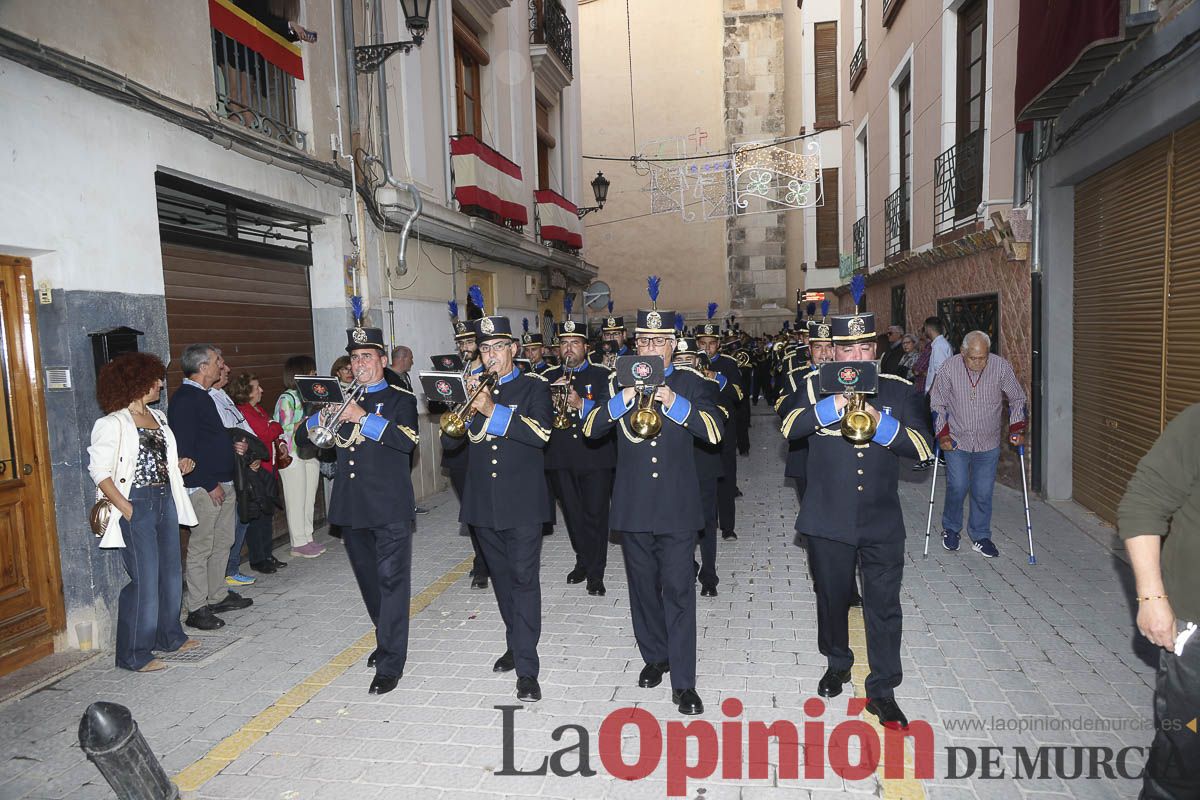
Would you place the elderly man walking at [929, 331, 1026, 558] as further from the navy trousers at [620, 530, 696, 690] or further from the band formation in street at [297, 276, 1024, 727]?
the navy trousers at [620, 530, 696, 690]

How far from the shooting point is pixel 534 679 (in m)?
4.61

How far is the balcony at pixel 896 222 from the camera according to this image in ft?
49.7

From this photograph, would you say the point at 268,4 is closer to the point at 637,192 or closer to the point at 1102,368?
the point at 1102,368

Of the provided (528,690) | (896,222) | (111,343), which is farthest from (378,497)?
(896,222)

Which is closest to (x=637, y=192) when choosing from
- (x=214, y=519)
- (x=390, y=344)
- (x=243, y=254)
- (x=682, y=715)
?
(x=390, y=344)

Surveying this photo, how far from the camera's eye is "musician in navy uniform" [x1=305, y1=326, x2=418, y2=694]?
15.7ft

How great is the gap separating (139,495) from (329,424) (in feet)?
5.18

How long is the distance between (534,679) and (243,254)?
5762 mm

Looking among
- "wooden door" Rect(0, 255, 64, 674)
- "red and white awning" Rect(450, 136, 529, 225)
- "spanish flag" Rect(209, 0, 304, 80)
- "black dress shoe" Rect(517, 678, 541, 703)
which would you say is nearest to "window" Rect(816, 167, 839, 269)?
"red and white awning" Rect(450, 136, 529, 225)

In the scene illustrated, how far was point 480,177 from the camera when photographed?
1212 centimetres

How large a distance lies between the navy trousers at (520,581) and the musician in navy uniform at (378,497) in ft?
1.87

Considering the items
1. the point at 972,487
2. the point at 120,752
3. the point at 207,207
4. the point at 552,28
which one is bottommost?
the point at 120,752

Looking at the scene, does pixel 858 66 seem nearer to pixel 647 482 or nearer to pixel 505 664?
pixel 647 482

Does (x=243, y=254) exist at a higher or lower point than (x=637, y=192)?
lower
